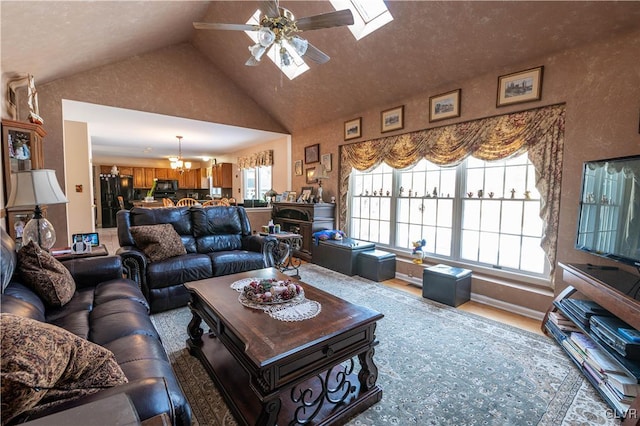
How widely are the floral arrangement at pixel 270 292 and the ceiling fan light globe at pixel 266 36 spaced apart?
1882mm

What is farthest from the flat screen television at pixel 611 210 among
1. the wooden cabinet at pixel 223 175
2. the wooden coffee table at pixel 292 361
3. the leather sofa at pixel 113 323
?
the wooden cabinet at pixel 223 175

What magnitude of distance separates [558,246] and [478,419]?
203 centimetres

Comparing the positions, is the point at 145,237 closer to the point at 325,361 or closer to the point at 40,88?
the point at 325,361

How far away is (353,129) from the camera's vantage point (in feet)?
15.5

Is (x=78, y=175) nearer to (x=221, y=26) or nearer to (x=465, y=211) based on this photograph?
(x=221, y=26)

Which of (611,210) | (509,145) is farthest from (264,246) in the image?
(611,210)

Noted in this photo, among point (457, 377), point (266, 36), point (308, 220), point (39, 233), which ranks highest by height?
point (266, 36)

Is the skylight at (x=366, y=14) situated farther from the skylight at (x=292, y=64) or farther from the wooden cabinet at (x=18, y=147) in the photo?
the wooden cabinet at (x=18, y=147)

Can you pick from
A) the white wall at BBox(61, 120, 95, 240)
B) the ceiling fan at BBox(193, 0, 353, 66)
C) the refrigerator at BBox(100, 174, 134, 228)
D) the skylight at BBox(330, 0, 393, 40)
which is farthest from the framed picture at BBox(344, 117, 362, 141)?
the refrigerator at BBox(100, 174, 134, 228)

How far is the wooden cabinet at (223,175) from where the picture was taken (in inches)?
355

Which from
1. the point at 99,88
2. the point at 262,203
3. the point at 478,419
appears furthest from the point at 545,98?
the point at 99,88

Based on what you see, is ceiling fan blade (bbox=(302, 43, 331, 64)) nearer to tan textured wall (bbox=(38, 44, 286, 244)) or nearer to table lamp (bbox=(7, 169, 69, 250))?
table lamp (bbox=(7, 169, 69, 250))

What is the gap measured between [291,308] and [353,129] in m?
3.67

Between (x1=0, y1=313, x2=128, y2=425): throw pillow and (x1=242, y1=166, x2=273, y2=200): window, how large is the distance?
20.4ft
